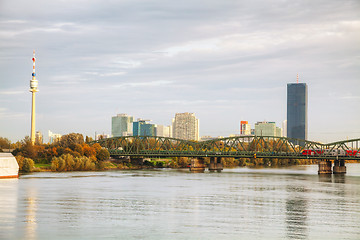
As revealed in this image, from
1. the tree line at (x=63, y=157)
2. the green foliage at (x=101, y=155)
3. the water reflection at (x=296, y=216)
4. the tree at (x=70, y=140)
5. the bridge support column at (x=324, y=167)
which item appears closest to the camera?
the water reflection at (x=296, y=216)

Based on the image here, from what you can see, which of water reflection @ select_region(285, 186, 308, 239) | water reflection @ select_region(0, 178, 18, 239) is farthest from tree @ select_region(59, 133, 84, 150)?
water reflection @ select_region(285, 186, 308, 239)

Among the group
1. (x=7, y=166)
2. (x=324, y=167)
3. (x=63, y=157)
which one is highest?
(x=63, y=157)

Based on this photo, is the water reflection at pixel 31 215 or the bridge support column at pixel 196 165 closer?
the water reflection at pixel 31 215

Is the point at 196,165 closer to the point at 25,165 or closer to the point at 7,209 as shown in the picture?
the point at 25,165

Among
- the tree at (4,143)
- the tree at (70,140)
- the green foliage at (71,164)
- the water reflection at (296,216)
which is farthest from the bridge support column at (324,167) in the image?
the tree at (4,143)

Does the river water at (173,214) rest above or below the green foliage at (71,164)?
below

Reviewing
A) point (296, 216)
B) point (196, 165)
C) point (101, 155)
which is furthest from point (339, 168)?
point (296, 216)

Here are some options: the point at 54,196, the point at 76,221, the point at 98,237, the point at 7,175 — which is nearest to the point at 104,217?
the point at 76,221

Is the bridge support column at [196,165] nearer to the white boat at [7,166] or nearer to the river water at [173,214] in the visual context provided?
the white boat at [7,166]

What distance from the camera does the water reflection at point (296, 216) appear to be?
42094mm

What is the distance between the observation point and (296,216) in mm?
51719

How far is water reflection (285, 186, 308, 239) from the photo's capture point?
4209 cm

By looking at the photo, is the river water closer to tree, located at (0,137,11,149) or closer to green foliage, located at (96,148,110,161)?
green foliage, located at (96,148,110,161)

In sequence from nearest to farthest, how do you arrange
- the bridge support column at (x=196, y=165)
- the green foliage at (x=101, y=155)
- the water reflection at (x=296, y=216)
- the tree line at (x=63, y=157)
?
1. the water reflection at (x=296, y=216)
2. the tree line at (x=63, y=157)
3. the green foliage at (x=101, y=155)
4. the bridge support column at (x=196, y=165)
